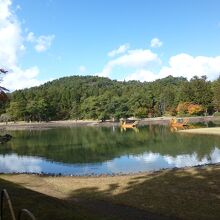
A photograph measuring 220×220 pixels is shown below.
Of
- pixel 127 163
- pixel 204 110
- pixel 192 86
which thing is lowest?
pixel 127 163

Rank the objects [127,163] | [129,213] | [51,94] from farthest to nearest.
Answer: [51,94], [127,163], [129,213]

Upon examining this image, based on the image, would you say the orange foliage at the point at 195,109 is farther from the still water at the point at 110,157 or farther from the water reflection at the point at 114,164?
the water reflection at the point at 114,164

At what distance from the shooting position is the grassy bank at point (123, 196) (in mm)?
12148

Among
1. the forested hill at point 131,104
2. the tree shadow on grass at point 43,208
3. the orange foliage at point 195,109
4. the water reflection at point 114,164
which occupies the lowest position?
the water reflection at point 114,164

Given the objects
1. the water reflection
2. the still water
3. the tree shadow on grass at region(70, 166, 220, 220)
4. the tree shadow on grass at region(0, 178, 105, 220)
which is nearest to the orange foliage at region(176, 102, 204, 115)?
the still water

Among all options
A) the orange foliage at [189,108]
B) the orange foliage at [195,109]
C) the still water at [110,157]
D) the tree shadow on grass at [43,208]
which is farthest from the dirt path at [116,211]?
the orange foliage at [189,108]

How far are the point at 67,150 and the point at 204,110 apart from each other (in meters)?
70.6

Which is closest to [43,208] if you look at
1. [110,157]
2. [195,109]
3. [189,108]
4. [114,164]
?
[114,164]

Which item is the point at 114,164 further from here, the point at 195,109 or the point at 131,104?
the point at 131,104

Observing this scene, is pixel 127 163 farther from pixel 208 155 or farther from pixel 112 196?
pixel 112 196

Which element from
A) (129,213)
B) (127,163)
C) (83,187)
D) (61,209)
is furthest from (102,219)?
(127,163)

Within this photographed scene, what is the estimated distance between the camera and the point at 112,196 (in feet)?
56.6

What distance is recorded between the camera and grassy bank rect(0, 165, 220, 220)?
39.9 feet

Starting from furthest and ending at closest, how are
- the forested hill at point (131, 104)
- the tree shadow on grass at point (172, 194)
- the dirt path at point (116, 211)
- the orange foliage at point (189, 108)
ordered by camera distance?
the forested hill at point (131, 104), the orange foliage at point (189, 108), the tree shadow on grass at point (172, 194), the dirt path at point (116, 211)
